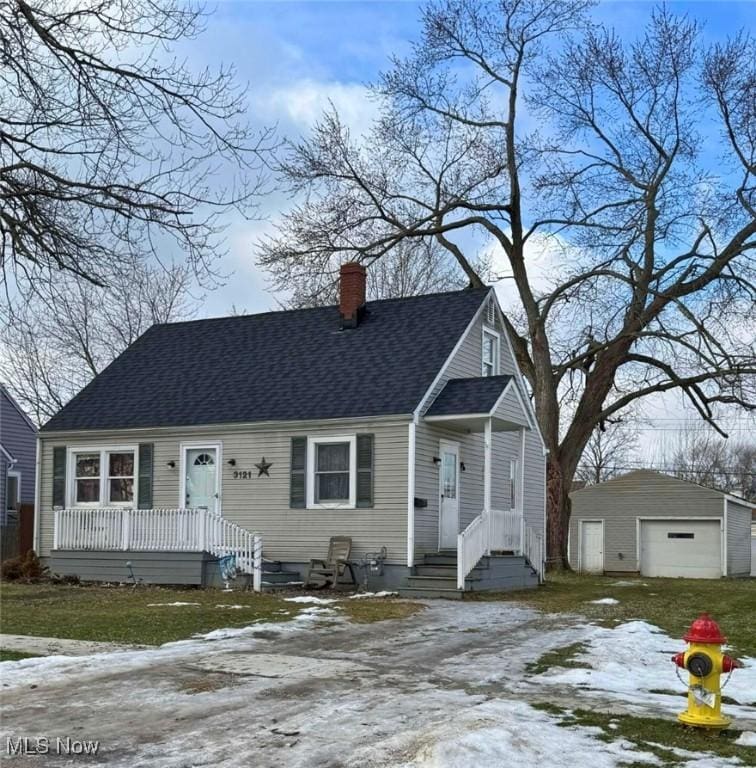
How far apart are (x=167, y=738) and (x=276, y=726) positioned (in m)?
0.72

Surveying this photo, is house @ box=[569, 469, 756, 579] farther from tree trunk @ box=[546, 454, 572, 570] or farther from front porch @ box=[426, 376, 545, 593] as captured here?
front porch @ box=[426, 376, 545, 593]

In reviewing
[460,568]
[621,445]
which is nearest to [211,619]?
[460,568]

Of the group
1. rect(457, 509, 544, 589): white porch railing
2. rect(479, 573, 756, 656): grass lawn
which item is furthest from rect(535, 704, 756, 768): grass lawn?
rect(457, 509, 544, 589): white porch railing

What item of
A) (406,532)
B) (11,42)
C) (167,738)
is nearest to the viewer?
(167,738)

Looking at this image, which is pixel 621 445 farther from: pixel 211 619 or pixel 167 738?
pixel 167 738

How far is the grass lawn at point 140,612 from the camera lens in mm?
11297

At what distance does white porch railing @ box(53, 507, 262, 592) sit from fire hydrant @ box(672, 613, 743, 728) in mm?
11415

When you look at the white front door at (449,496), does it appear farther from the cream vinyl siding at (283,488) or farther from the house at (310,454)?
the cream vinyl siding at (283,488)

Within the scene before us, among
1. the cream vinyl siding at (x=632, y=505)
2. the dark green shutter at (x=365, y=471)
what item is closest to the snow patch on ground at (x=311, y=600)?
the dark green shutter at (x=365, y=471)

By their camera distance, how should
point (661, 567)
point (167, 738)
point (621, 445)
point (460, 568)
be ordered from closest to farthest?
1. point (167, 738)
2. point (460, 568)
3. point (661, 567)
4. point (621, 445)

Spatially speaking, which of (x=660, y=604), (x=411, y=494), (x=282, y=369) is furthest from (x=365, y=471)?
(x=660, y=604)

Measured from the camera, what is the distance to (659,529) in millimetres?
34844

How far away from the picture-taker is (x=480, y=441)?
814 inches

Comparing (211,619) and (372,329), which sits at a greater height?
(372,329)
